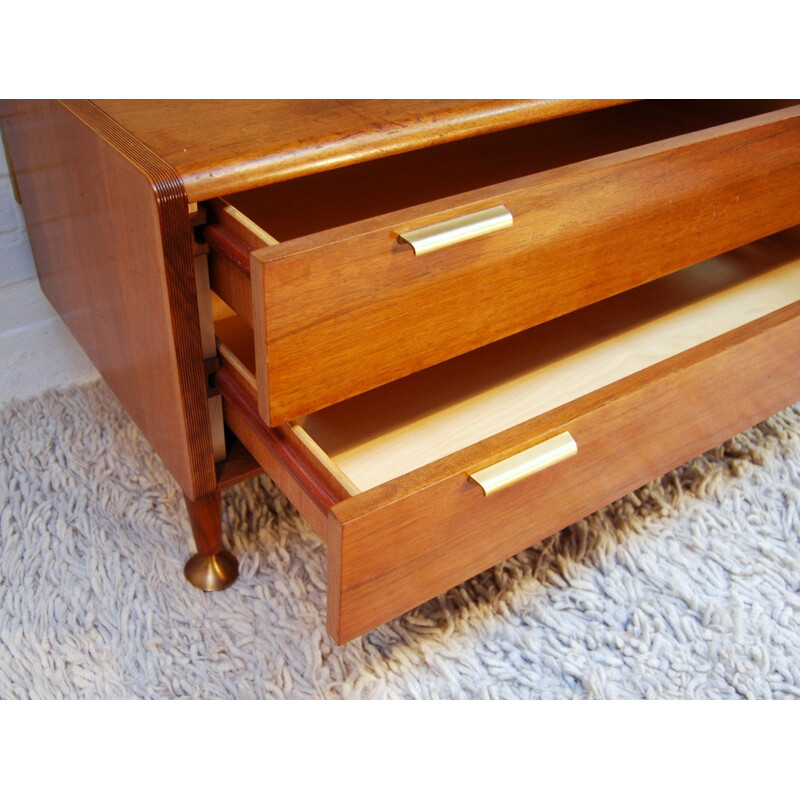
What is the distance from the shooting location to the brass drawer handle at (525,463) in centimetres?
58

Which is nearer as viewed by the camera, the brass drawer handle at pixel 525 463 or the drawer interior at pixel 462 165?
the brass drawer handle at pixel 525 463

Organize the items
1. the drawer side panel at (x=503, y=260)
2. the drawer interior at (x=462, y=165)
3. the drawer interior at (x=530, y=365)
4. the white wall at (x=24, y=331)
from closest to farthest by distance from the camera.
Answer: the drawer side panel at (x=503, y=260) < the drawer interior at (x=530, y=365) < the drawer interior at (x=462, y=165) < the white wall at (x=24, y=331)

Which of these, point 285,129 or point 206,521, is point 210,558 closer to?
point 206,521

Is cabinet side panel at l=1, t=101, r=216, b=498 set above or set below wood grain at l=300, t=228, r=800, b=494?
above

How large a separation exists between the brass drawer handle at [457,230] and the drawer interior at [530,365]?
166 mm

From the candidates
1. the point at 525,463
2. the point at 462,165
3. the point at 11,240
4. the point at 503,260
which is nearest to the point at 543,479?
the point at 525,463

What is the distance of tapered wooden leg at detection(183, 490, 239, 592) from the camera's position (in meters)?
0.80

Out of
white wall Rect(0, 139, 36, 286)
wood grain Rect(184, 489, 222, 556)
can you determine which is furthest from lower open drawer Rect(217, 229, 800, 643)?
white wall Rect(0, 139, 36, 286)

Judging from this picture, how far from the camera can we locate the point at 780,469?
3.18 ft

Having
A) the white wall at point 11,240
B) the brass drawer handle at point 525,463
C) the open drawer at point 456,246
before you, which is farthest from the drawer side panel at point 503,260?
the white wall at point 11,240

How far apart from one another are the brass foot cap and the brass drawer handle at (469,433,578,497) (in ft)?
1.15

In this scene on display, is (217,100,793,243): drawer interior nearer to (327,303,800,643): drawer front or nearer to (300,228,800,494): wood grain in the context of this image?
(300,228,800,494): wood grain

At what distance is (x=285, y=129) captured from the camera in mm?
638

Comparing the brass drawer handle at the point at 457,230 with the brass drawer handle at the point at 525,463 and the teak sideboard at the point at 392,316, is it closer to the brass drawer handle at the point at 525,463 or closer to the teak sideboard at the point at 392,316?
the teak sideboard at the point at 392,316
